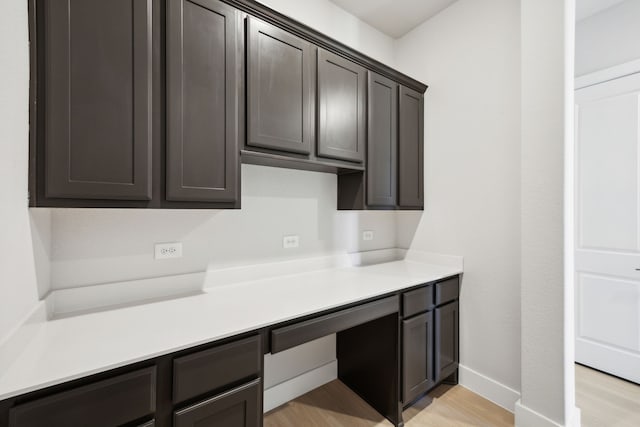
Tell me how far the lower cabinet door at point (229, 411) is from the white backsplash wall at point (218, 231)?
0.75 metres

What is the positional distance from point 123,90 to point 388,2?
2086mm

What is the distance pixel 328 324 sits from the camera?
142 centimetres

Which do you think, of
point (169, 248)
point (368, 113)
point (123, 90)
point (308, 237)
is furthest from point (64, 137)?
point (368, 113)

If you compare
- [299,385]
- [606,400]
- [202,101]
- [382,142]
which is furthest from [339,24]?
[606,400]

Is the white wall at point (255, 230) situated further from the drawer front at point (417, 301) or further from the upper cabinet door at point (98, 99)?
the drawer front at point (417, 301)

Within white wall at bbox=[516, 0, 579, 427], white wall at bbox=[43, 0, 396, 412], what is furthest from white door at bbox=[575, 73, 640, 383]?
white wall at bbox=[43, 0, 396, 412]

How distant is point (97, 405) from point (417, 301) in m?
1.64

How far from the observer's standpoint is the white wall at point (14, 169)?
858mm

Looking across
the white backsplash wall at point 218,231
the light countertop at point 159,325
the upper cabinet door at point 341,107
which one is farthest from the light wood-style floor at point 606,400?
the upper cabinet door at point 341,107

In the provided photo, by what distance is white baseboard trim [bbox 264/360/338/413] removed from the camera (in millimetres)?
1884

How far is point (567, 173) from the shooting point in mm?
1572

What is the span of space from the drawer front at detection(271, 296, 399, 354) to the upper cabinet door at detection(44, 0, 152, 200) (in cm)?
86

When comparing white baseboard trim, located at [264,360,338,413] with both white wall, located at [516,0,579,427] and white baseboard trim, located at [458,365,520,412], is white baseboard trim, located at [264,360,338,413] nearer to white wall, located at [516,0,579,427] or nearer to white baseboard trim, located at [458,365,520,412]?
white baseboard trim, located at [458,365,520,412]

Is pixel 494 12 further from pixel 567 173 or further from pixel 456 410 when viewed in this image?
pixel 456 410
